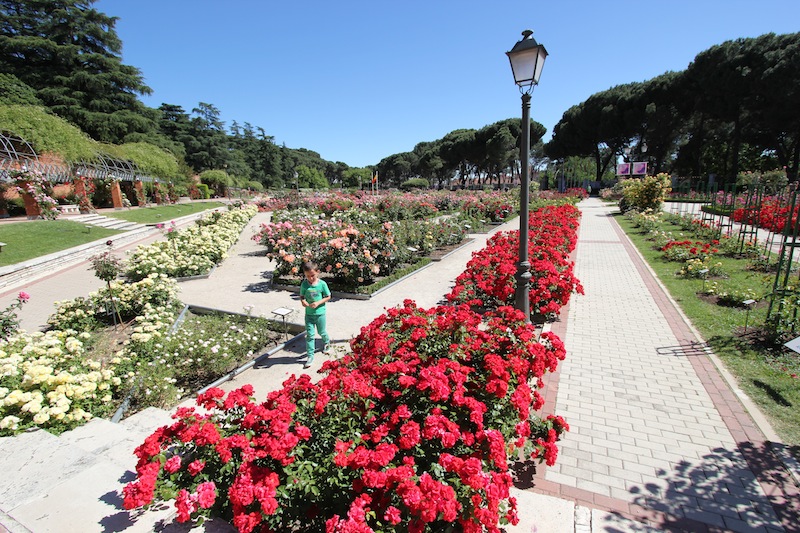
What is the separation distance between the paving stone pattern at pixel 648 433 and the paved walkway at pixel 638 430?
1 centimetres

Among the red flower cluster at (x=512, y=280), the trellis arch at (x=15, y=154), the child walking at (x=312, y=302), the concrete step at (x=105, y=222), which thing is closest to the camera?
the child walking at (x=312, y=302)

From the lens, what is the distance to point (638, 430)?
11.9ft

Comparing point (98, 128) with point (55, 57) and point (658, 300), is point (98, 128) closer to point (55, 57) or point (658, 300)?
point (55, 57)

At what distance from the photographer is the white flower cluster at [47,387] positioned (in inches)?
128

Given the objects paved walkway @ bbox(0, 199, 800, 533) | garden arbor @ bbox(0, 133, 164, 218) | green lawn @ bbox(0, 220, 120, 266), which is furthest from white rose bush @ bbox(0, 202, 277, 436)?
garden arbor @ bbox(0, 133, 164, 218)

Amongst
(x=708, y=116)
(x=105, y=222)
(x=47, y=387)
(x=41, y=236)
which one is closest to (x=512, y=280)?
(x=47, y=387)

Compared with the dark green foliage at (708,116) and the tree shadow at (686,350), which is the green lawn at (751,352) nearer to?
the tree shadow at (686,350)

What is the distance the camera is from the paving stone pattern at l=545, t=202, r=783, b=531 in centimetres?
281

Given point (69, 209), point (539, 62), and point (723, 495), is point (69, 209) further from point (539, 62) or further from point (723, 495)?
point (723, 495)

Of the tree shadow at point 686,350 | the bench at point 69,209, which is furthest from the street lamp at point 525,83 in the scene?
the bench at point 69,209

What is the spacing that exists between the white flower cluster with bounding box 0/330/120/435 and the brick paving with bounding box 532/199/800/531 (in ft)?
13.6

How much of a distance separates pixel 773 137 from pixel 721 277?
35258mm

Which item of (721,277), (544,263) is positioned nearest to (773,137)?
(721,277)

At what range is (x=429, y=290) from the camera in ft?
27.2
